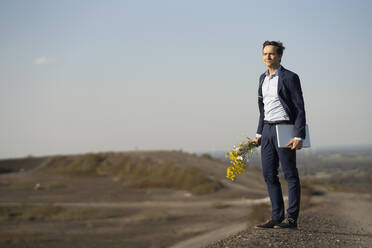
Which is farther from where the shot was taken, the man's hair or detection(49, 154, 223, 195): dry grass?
detection(49, 154, 223, 195): dry grass

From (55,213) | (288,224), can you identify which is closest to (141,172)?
(55,213)

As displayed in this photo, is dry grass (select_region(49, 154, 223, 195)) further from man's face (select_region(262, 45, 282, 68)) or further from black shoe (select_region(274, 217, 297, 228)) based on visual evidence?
man's face (select_region(262, 45, 282, 68))

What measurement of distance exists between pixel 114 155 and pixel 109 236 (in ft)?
69.3

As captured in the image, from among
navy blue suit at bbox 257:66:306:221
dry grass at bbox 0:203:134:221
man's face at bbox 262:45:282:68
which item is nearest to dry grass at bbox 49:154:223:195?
dry grass at bbox 0:203:134:221

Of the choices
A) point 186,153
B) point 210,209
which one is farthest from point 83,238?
point 186,153

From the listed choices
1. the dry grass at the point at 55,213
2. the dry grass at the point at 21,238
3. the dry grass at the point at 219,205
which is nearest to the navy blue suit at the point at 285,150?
the dry grass at the point at 21,238

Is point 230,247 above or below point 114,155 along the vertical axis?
above

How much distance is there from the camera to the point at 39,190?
25.7m

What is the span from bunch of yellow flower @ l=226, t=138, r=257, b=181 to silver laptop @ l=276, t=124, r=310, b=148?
571 mm

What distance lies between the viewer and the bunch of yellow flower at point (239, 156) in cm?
507

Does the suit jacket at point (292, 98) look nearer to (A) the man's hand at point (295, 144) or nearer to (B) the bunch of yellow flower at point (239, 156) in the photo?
(A) the man's hand at point (295, 144)

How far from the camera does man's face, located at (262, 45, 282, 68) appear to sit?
16.3 ft

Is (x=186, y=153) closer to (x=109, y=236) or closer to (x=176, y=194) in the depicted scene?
(x=176, y=194)

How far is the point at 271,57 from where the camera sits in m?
4.99
